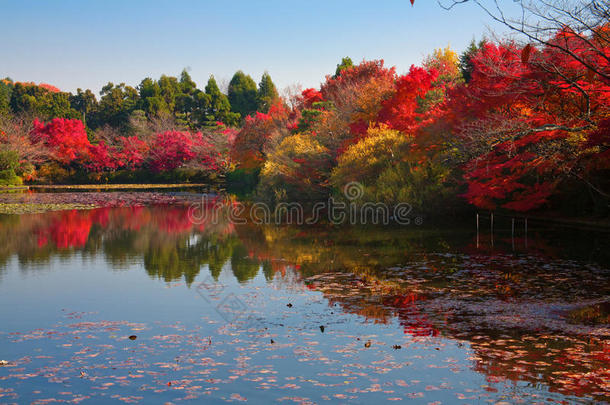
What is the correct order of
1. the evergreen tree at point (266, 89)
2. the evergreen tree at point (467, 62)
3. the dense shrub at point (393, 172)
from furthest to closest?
the evergreen tree at point (266, 89) < the evergreen tree at point (467, 62) < the dense shrub at point (393, 172)

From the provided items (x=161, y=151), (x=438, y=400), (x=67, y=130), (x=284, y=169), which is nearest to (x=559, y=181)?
(x=284, y=169)

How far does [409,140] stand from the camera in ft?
98.6

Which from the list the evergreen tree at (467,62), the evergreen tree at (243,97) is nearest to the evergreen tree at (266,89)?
the evergreen tree at (243,97)

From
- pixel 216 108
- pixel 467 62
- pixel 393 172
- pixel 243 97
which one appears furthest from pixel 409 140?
pixel 243 97

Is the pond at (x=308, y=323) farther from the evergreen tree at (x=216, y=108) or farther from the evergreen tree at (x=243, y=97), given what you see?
the evergreen tree at (x=243, y=97)

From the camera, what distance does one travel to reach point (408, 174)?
3006 cm

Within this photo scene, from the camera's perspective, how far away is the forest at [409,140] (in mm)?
20953

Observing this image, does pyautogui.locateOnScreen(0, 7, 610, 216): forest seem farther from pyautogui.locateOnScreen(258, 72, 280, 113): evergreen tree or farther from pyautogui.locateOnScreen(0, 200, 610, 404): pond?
pyautogui.locateOnScreen(258, 72, 280, 113): evergreen tree

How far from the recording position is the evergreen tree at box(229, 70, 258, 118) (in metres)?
95.4

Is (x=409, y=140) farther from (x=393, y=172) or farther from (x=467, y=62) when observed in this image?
(x=467, y=62)

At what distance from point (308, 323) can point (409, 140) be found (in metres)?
20.6

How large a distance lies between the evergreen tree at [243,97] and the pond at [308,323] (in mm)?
75909

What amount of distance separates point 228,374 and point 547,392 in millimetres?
3877

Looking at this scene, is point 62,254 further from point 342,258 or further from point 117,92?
point 117,92
